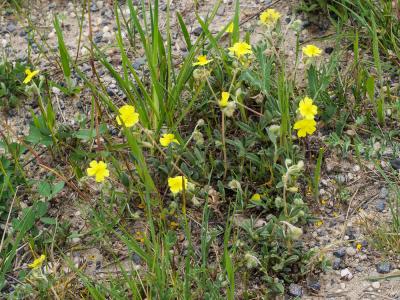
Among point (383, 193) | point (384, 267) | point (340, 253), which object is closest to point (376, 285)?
point (384, 267)

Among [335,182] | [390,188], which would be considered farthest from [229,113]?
[390,188]

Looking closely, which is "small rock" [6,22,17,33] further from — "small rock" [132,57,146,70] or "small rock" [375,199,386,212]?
"small rock" [375,199,386,212]

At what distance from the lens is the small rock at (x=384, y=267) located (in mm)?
2408

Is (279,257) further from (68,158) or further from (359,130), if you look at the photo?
(68,158)

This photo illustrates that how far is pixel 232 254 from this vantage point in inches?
96.0

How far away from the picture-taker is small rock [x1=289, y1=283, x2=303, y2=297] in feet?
7.86

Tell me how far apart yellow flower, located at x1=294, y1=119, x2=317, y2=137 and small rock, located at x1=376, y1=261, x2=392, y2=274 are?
0.58 metres

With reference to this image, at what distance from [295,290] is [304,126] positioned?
646 mm

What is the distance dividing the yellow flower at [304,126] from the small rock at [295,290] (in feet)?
1.95

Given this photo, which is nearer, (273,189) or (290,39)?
(273,189)

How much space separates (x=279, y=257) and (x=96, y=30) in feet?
6.32

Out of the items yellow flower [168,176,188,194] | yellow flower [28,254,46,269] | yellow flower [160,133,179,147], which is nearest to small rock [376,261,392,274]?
yellow flower [168,176,188,194]

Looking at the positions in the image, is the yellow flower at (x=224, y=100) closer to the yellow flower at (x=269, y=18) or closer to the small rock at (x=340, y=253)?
the yellow flower at (x=269, y=18)

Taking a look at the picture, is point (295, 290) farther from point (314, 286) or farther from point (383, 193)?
point (383, 193)
